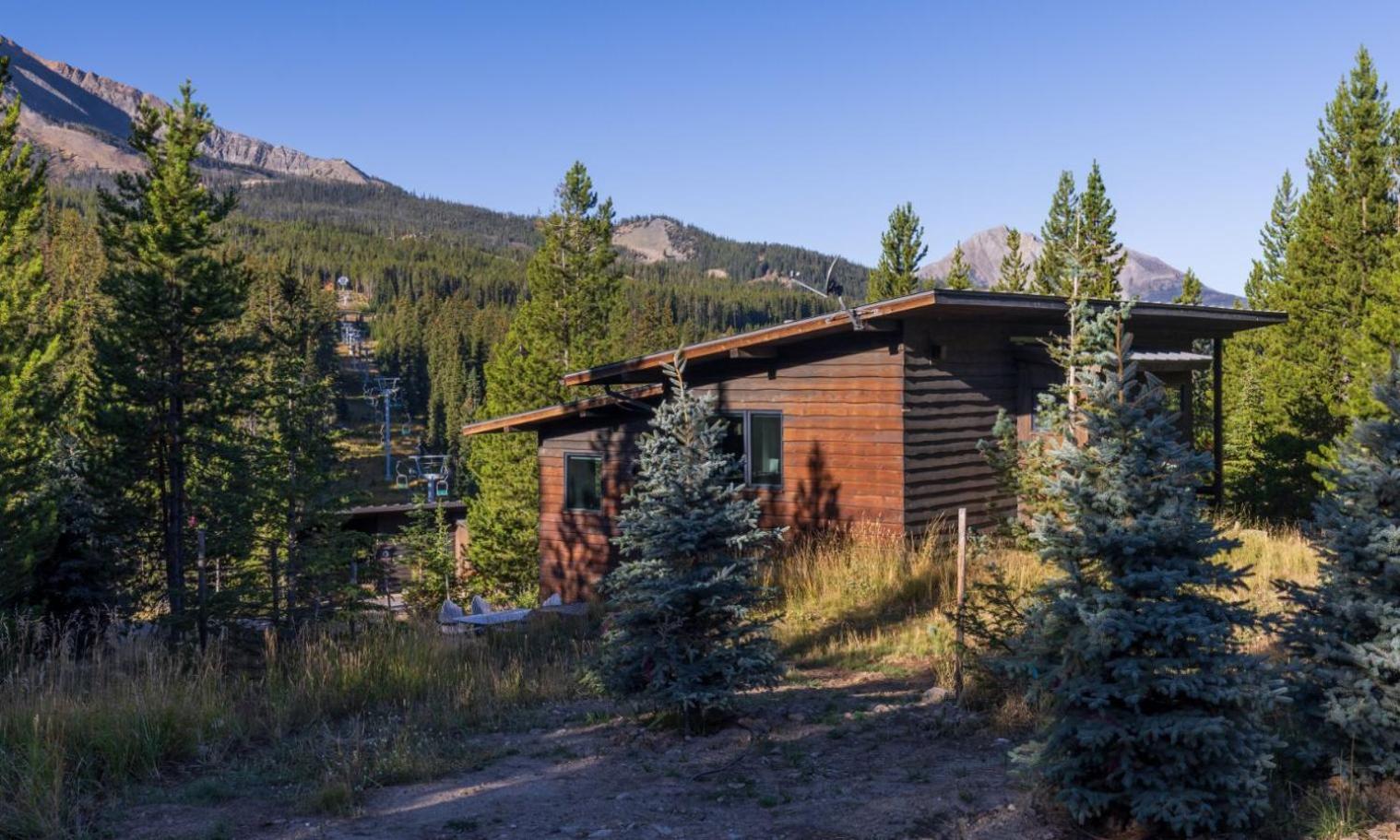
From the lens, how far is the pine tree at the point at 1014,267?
137 feet

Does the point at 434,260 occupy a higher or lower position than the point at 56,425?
higher

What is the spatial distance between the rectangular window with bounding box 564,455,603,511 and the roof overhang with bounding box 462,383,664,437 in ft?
2.86

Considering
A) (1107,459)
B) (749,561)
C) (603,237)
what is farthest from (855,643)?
(603,237)

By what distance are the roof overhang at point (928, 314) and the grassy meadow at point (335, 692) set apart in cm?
342

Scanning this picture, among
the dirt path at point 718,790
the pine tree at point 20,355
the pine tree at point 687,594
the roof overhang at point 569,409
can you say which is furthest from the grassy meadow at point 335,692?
the pine tree at point 20,355

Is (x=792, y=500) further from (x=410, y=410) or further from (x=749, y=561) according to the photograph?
(x=410, y=410)

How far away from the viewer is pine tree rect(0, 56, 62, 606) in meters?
24.7

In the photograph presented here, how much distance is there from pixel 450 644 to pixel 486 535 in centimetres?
2895

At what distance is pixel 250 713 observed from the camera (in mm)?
7660

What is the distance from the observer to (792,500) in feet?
51.2

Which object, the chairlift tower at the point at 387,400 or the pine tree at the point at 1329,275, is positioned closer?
the pine tree at the point at 1329,275

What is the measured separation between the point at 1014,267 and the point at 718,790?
39.9 metres

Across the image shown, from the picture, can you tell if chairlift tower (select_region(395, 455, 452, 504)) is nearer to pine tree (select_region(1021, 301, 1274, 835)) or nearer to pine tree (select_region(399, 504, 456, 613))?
pine tree (select_region(399, 504, 456, 613))

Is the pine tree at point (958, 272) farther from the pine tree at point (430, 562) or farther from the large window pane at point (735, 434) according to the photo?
the large window pane at point (735, 434)
